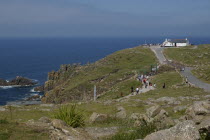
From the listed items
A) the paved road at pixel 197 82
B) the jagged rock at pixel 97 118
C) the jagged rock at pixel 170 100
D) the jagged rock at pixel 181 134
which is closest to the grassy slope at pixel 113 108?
the jagged rock at pixel 97 118

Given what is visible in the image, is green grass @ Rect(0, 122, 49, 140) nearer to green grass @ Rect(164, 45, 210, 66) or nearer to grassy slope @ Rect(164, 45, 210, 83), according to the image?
grassy slope @ Rect(164, 45, 210, 83)

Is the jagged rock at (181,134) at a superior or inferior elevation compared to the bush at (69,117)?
superior

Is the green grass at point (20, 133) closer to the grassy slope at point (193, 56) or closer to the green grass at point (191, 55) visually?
the grassy slope at point (193, 56)

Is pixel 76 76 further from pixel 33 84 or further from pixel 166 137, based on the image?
pixel 166 137

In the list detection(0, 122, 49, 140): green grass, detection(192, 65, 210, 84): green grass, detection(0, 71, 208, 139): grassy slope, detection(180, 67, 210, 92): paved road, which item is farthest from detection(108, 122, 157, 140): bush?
detection(192, 65, 210, 84): green grass

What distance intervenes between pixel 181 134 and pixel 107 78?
205 ft

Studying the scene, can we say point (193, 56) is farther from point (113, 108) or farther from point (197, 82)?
point (113, 108)

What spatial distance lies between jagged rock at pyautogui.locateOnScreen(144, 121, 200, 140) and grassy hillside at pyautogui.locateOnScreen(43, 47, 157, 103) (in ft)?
139

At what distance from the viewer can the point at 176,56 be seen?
9044cm

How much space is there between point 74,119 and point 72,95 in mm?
48823

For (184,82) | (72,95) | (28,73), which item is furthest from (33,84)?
(184,82)

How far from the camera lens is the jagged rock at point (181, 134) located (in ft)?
33.8

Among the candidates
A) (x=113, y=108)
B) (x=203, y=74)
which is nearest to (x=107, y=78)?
(x=203, y=74)

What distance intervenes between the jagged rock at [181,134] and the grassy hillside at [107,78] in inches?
1668
